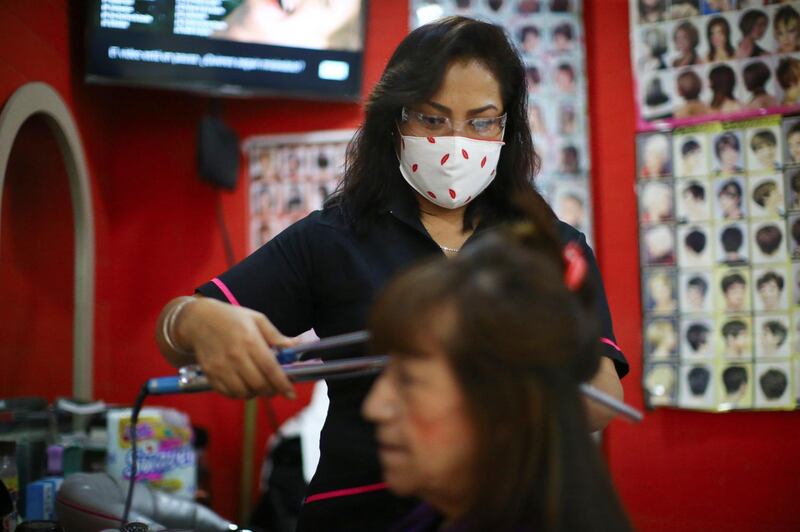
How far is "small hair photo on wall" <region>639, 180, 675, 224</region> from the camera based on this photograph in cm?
270

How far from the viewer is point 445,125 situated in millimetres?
1220

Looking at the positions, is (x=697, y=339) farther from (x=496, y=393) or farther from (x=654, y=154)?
(x=496, y=393)

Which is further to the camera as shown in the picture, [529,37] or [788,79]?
[529,37]

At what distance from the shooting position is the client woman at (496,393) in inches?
27.5

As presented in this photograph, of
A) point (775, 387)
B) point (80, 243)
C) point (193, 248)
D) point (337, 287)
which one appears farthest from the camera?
point (193, 248)

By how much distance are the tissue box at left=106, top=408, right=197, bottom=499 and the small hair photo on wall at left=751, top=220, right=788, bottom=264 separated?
211 cm

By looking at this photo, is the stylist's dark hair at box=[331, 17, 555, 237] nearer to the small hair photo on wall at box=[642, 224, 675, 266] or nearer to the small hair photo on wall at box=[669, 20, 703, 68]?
the small hair photo on wall at box=[642, 224, 675, 266]

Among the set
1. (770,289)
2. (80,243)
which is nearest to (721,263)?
(770,289)

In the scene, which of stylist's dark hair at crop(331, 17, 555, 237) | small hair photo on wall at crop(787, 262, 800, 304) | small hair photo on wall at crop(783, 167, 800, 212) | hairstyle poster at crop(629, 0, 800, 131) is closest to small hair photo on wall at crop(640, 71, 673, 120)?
hairstyle poster at crop(629, 0, 800, 131)

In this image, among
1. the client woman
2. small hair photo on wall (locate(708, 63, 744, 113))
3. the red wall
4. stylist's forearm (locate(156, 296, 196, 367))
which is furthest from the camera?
small hair photo on wall (locate(708, 63, 744, 113))

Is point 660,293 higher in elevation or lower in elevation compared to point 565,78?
lower

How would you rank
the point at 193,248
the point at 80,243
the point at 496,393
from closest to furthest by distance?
the point at 496,393
the point at 80,243
the point at 193,248

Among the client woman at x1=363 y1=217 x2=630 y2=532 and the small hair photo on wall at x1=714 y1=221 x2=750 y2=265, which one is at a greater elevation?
the small hair photo on wall at x1=714 y1=221 x2=750 y2=265

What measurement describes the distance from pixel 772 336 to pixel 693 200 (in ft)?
1.83
